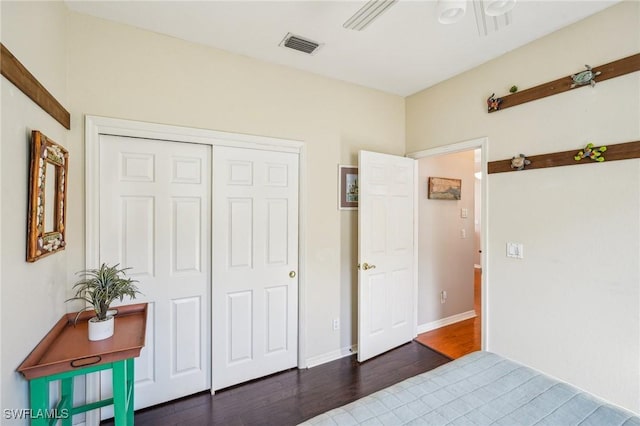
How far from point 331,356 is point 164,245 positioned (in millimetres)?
1805

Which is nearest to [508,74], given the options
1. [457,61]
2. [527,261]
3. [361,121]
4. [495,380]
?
[457,61]

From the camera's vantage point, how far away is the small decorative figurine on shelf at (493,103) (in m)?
2.33

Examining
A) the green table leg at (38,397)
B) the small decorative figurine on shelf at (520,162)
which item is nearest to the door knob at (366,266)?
the small decorative figurine on shelf at (520,162)

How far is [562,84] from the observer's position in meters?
1.97

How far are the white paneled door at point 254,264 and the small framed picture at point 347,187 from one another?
0.46 meters

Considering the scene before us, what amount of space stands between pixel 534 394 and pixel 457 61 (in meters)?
2.42

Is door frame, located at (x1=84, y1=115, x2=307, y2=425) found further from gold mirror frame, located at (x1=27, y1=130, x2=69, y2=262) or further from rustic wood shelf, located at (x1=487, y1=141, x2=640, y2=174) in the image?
rustic wood shelf, located at (x1=487, y1=141, x2=640, y2=174)

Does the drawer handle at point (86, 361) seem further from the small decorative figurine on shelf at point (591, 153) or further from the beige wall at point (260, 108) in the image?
the small decorative figurine on shelf at point (591, 153)

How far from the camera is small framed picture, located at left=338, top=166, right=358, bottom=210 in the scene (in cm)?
277

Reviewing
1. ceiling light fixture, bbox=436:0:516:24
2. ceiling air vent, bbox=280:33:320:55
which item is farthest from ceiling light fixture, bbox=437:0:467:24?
ceiling air vent, bbox=280:33:320:55

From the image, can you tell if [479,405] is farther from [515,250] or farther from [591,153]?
[591,153]

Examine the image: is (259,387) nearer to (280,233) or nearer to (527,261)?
(280,233)

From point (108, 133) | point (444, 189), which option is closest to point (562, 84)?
point (444, 189)

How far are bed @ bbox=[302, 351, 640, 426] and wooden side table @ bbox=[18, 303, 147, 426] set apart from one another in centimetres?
97
